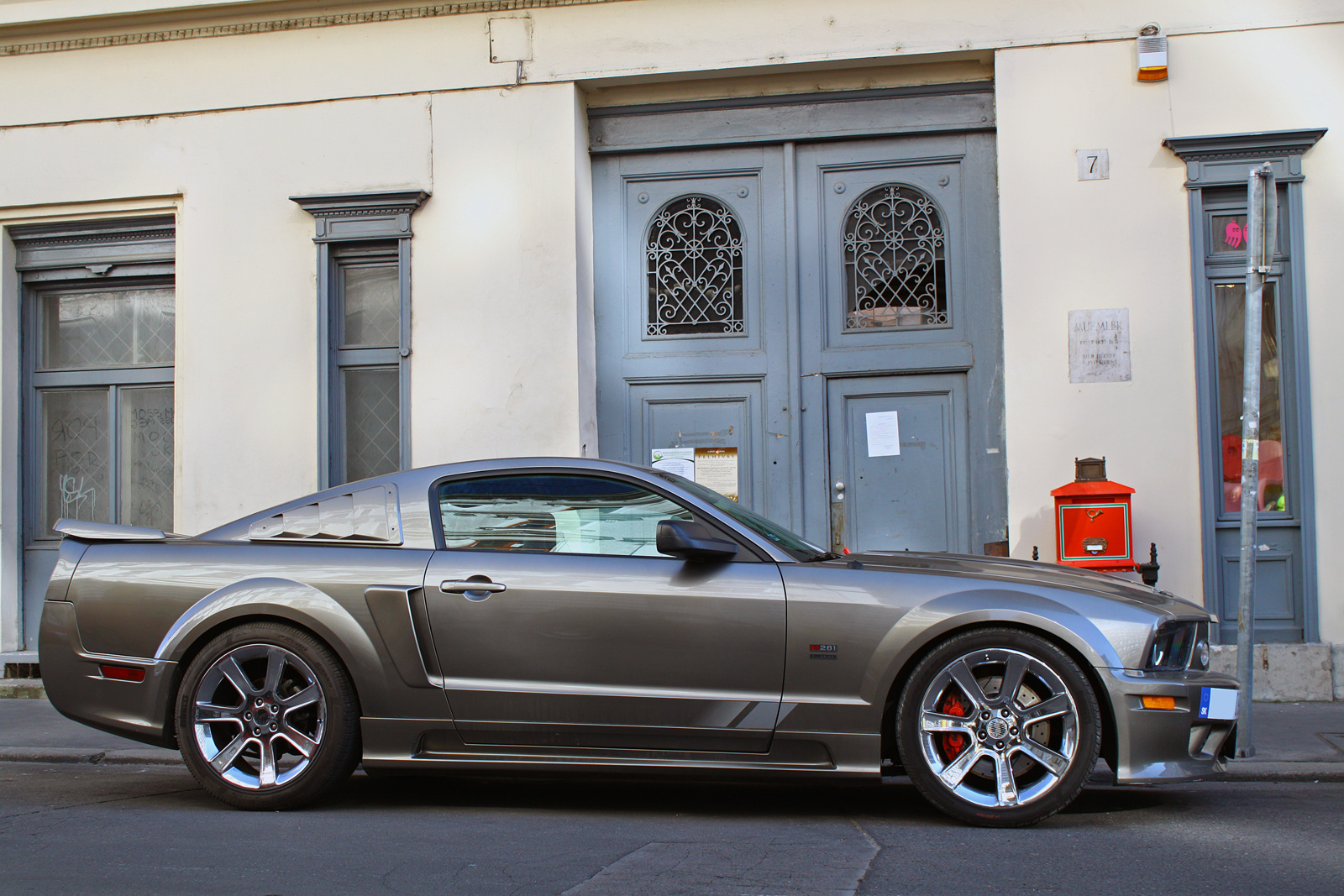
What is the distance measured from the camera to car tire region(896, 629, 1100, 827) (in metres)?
4.35

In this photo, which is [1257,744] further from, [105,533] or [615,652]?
[105,533]

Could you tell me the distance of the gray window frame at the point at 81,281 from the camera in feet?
31.8

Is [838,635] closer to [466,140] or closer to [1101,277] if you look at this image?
[1101,277]

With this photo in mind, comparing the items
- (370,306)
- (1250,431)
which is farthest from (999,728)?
(370,306)

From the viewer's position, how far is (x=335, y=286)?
366 inches

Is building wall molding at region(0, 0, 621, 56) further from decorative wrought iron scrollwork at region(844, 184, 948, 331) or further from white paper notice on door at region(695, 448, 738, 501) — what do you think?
white paper notice on door at region(695, 448, 738, 501)

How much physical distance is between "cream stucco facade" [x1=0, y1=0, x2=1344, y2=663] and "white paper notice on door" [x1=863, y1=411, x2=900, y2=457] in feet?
2.14

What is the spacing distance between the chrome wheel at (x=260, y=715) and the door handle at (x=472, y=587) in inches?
26.3

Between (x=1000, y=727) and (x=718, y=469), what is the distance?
4.77m

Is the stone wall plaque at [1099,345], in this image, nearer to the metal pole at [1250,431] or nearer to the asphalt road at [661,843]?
the metal pole at [1250,431]

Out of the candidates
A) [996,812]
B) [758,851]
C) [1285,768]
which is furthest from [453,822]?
[1285,768]

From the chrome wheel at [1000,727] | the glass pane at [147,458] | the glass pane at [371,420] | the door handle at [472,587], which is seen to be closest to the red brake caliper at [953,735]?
the chrome wheel at [1000,727]

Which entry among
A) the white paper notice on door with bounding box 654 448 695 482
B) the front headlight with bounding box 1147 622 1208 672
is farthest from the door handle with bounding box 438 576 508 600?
the white paper notice on door with bounding box 654 448 695 482

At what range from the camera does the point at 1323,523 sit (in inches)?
309
